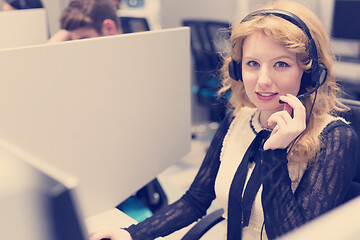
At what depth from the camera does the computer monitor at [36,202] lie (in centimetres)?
28

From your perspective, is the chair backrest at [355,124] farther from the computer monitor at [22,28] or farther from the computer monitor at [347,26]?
the computer monitor at [347,26]

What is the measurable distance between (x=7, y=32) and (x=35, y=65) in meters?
0.67

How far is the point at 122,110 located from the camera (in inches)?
41.2

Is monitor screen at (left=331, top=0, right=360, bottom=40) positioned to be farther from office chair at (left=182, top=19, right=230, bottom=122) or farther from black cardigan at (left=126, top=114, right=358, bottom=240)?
black cardigan at (left=126, top=114, right=358, bottom=240)

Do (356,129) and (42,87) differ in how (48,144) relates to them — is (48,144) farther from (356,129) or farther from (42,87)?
(356,129)

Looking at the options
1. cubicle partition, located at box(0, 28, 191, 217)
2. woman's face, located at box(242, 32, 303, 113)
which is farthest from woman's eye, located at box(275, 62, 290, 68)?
cubicle partition, located at box(0, 28, 191, 217)

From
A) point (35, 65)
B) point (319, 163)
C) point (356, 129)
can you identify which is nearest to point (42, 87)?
point (35, 65)

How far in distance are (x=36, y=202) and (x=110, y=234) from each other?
2.25 ft

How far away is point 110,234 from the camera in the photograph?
932 millimetres

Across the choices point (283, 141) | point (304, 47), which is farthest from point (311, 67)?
point (283, 141)

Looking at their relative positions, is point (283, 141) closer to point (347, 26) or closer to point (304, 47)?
point (304, 47)

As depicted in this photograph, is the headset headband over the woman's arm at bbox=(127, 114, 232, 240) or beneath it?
over

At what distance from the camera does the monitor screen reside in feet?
10.3

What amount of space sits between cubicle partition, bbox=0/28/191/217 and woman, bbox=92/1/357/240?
16cm
